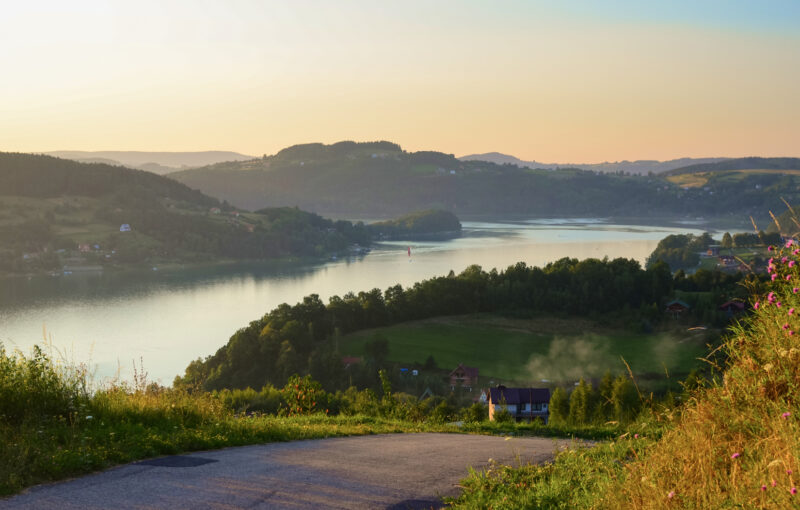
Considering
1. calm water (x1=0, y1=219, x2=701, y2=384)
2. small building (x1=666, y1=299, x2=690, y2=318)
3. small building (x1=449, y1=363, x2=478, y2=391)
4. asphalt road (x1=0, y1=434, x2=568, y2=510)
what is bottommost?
small building (x1=449, y1=363, x2=478, y2=391)

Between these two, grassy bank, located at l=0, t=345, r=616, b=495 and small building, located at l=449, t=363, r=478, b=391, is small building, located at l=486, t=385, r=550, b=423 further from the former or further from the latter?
grassy bank, located at l=0, t=345, r=616, b=495

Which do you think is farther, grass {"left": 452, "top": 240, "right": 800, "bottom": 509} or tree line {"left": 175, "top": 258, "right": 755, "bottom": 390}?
tree line {"left": 175, "top": 258, "right": 755, "bottom": 390}

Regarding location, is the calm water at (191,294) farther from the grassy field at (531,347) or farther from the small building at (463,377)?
the small building at (463,377)

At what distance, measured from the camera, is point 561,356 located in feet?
180

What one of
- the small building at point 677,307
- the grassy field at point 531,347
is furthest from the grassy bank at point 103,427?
the small building at point 677,307

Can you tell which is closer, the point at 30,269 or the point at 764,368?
the point at 764,368

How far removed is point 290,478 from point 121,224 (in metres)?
148

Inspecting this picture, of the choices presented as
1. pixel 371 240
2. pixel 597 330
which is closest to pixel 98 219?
pixel 371 240

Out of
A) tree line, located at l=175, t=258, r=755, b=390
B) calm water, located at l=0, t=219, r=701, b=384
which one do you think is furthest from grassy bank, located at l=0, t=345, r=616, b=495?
tree line, located at l=175, t=258, r=755, b=390

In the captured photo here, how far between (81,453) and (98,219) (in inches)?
5951

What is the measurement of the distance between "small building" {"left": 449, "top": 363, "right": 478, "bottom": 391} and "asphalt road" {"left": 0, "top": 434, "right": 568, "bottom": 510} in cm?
4027

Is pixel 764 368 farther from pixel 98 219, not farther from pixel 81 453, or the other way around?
pixel 98 219

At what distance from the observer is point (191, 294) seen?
94438 millimetres

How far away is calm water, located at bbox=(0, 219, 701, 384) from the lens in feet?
203
